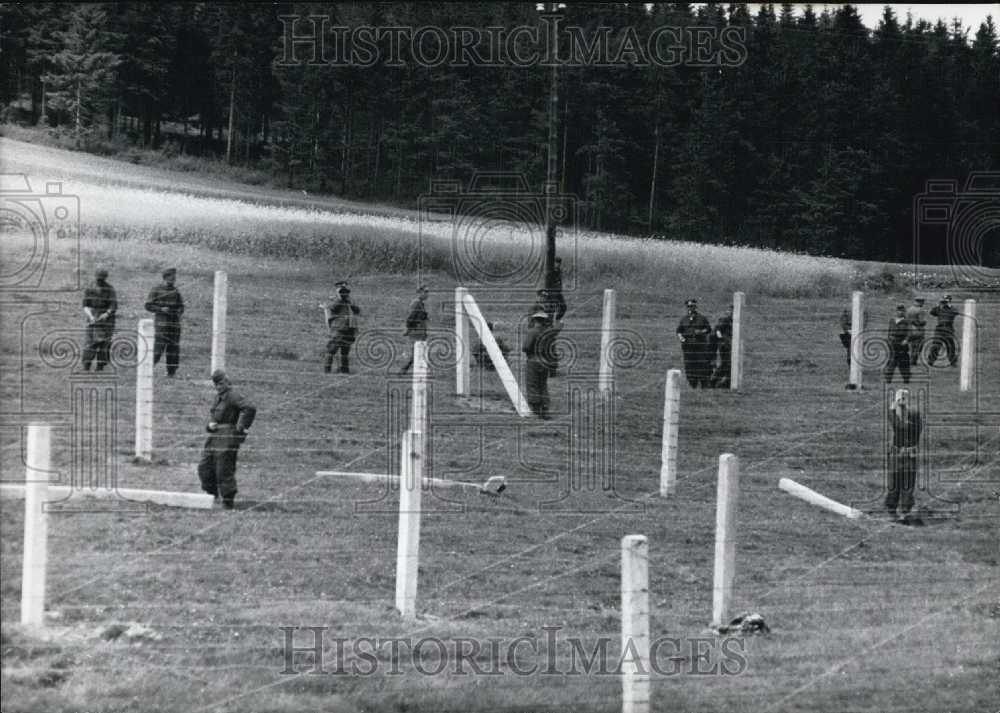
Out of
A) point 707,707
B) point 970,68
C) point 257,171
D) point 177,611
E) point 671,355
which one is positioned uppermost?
point 970,68

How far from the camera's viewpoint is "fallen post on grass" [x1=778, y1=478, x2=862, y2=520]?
1228 centimetres

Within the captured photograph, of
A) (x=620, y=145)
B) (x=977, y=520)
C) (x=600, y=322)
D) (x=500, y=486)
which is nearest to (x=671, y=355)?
(x=600, y=322)

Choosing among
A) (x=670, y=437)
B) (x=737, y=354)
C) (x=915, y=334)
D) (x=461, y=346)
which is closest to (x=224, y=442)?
(x=670, y=437)

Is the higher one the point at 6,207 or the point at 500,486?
the point at 6,207

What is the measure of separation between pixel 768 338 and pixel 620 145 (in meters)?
4.83

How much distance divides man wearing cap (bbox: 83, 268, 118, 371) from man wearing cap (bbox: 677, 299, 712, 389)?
26.2 feet

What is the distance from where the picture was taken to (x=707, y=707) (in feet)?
25.3

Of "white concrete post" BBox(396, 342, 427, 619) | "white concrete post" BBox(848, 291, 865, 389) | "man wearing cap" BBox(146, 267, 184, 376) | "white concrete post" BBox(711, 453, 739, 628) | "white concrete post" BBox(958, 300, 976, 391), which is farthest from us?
"white concrete post" BBox(958, 300, 976, 391)

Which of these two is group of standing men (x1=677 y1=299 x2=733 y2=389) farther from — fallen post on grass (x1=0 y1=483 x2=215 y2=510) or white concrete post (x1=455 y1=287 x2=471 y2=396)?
fallen post on grass (x1=0 y1=483 x2=215 y2=510)

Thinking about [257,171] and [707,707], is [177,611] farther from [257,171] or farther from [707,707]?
[257,171]

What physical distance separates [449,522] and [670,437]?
321 centimetres

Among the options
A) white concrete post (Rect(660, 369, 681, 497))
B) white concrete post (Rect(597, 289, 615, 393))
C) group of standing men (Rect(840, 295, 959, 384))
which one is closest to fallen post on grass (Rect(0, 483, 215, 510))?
white concrete post (Rect(660, 369, 681, 497))

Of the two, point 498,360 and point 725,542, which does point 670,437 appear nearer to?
point 498,360

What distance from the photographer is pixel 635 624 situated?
691 centimetres
